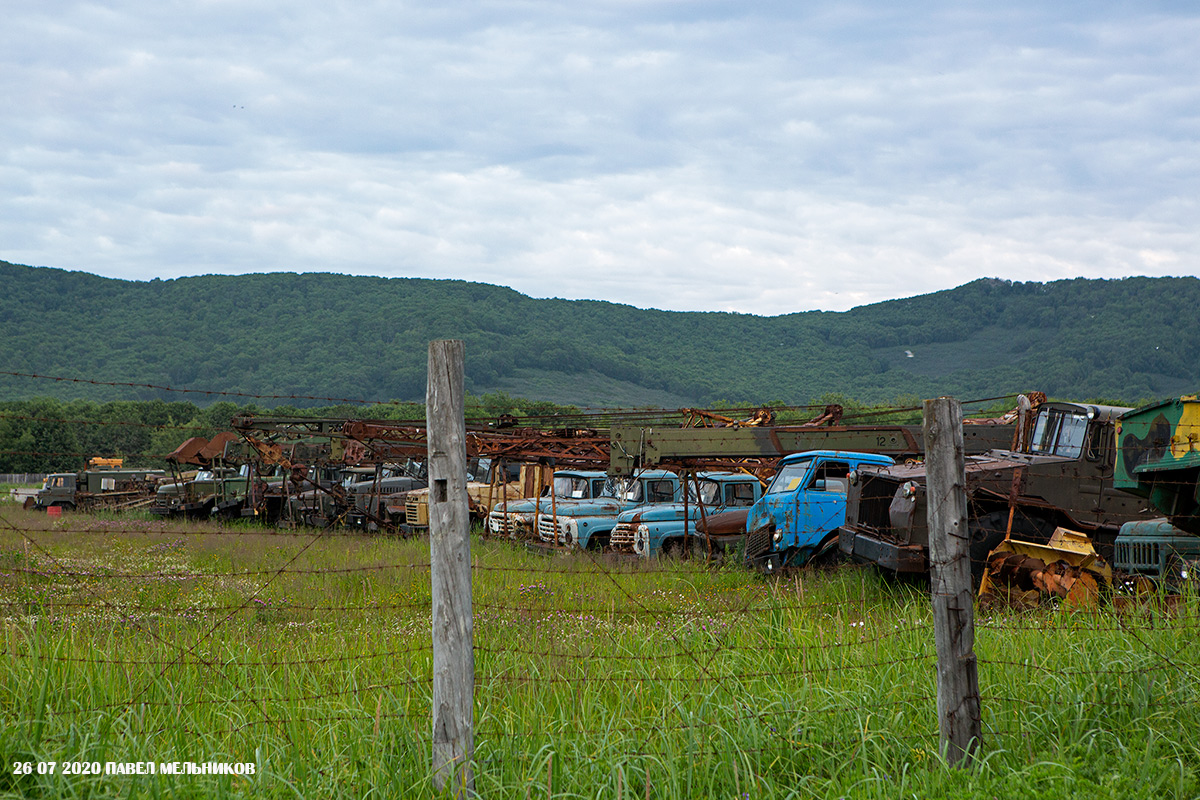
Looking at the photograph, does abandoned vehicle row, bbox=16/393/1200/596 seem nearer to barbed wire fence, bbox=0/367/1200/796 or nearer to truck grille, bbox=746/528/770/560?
truck grille, bbox=746/528/770/560

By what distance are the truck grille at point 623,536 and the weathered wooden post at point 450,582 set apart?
12139 millimetres

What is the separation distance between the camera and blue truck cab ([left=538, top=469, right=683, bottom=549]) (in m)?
17.2

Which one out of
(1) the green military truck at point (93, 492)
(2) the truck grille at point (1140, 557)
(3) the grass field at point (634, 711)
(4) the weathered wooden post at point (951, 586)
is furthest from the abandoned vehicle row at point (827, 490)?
(1) the green military truck at point (93, 492)

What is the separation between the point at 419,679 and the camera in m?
5.19

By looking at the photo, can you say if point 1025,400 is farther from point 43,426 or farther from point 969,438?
point 43,426

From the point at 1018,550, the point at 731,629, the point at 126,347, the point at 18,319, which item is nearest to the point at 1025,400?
the point at 1018,550

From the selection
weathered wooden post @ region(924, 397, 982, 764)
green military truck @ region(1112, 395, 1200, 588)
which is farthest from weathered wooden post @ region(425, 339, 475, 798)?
green military truck @ region(1112, 395, 1200, 588)

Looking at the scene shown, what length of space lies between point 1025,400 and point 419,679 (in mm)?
9406

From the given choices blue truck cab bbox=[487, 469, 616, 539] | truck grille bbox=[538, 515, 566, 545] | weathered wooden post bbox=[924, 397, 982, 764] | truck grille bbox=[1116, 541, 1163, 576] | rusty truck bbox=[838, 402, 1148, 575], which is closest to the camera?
weathered wooden post bbox=[924, 397, 982, 764]

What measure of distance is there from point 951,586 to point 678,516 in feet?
40.7

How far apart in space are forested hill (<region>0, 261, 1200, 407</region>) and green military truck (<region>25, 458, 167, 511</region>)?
2889 inches

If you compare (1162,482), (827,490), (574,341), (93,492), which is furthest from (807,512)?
(574,341)

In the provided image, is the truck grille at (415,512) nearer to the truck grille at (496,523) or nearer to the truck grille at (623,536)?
the truck grille at (496,523)

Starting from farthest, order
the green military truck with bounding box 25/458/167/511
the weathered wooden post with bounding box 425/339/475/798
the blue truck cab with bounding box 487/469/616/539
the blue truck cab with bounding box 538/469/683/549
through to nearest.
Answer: the green military truck with bounding box 25/458/167/511 < the blue truck cab with bounding box 487/469/616/539 < the blue truck cab with bounding box 538/469/683/549 < the weathered wooden post with bounding box 425/339/475/798
